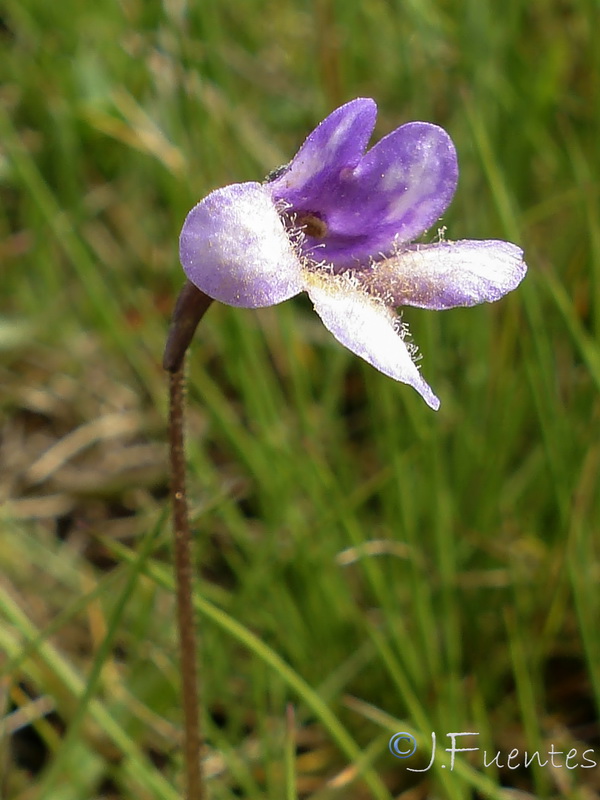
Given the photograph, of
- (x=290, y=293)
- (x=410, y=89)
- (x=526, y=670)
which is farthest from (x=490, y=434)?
(x=290, y=293)

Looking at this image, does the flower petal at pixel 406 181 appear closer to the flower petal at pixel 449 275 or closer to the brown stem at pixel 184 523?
the flower petal at pixel 449 275

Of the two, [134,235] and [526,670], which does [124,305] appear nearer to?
[134,235]

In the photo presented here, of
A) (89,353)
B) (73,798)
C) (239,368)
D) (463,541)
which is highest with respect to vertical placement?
(89,353)

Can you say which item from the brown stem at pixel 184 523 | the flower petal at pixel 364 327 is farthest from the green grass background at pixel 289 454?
the flower petal at pixel 364 327

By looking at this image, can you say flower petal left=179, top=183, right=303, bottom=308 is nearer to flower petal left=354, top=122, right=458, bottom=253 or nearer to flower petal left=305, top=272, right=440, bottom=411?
flower petal left=305, top=272, right=440, bottom=411

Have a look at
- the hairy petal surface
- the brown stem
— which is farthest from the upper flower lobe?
the brown stem

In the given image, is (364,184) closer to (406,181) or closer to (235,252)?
(406,181)

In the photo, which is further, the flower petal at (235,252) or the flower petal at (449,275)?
the flower petal at (449,275)
